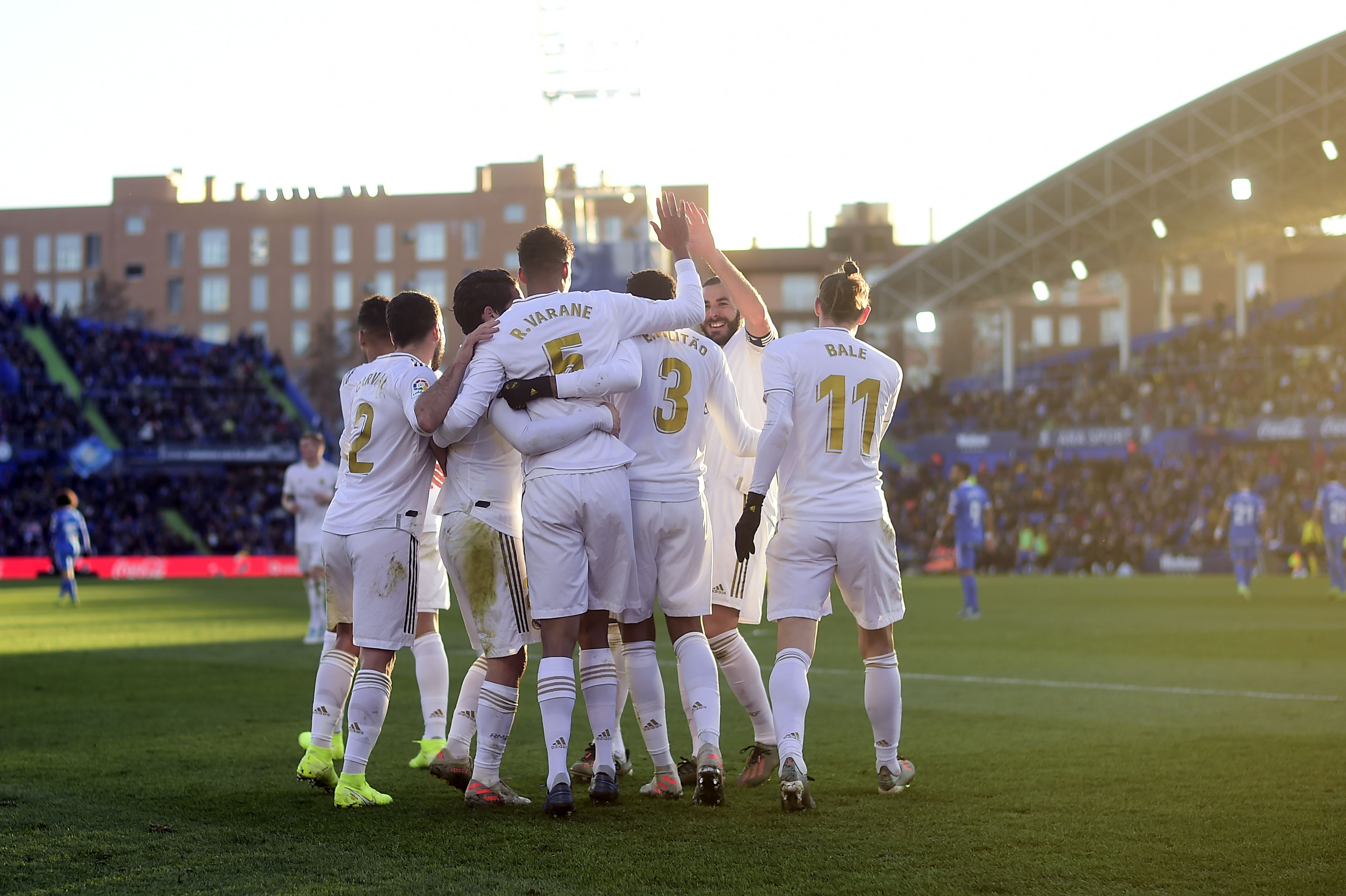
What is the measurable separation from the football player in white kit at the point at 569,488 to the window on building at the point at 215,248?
81.7m

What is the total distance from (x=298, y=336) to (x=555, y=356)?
8088cm

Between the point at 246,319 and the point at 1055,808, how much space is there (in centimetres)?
8272

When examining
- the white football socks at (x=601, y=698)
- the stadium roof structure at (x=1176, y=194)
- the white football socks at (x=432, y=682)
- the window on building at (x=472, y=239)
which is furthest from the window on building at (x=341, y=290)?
the white football socks at (x=601, y=698)

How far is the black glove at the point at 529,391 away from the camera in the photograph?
5.65 meters

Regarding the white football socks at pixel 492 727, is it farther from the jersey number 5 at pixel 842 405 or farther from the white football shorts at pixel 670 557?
the jersey number 5 at pixel 842 405

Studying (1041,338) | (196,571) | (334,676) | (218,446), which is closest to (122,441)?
(218,446)

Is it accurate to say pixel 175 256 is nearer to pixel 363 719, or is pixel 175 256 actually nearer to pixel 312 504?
pixel 312 504

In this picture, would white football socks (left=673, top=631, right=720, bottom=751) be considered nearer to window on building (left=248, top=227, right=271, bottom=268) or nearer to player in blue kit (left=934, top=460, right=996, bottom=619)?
player in blue kit (left=934, top=460, right=996, bottom=619)

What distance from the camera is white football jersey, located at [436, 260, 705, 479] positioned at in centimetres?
564

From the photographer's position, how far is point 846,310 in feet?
20.6

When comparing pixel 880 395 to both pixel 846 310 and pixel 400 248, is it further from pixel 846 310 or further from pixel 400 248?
pixel 400 248

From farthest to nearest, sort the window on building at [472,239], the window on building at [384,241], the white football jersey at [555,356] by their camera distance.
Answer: the window on building at [384,241] < the window on building at [472,239] < the white football jersey at [555,356]

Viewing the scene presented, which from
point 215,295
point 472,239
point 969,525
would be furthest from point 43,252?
point 969,525

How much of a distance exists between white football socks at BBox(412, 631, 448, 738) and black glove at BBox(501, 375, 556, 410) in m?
A: 1.91
